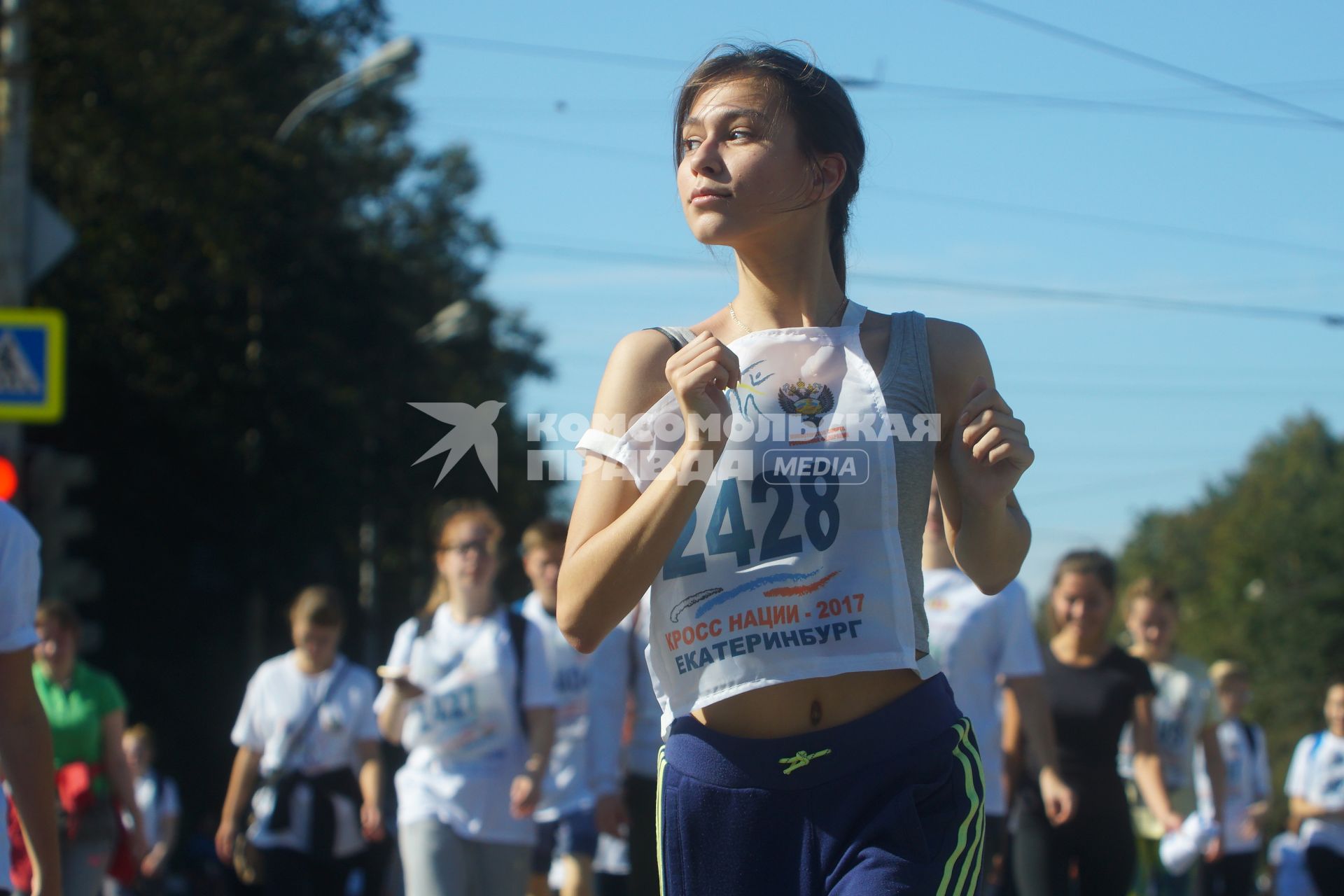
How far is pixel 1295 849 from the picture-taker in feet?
40.7

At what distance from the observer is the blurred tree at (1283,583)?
69.1 metres

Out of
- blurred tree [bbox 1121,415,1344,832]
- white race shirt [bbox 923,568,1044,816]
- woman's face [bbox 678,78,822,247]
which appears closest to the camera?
woman's face [bbox 678,78,822,247]

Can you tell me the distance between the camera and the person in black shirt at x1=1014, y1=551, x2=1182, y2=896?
7.71 m

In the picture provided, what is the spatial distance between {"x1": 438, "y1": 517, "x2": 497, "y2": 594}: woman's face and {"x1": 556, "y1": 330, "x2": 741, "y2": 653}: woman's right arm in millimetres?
4553

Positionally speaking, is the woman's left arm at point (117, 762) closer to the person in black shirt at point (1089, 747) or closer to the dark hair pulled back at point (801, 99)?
the person in black shirt at point (1089, 747)

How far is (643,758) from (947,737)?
232 inches

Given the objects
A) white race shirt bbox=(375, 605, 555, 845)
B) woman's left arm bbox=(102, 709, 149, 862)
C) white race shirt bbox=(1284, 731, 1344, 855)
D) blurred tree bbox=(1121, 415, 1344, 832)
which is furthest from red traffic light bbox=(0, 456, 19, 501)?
blurred tree bbox=(1121, 415, 1344, 832)

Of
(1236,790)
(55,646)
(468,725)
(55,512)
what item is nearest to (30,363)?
(55,512)

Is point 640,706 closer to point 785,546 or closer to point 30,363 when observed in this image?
point 30,363

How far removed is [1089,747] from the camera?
796 cm

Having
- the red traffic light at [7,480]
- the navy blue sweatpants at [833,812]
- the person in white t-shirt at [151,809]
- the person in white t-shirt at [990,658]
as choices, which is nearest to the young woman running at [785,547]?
the navy blue sweatpants at [833,812]

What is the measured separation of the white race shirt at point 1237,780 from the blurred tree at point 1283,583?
180ft

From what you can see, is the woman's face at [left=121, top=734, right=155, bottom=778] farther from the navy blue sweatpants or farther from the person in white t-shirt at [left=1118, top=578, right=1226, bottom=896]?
the navy blue sweatpants

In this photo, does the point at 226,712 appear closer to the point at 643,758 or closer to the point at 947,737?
the point at 643,758
